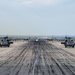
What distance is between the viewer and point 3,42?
216 feet

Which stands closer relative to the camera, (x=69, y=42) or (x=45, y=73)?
(x=45, y=73)

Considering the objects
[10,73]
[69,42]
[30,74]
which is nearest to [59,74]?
[30,74]

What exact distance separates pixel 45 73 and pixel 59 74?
38.3 inches

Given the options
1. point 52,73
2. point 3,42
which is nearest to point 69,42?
A: point 3,42

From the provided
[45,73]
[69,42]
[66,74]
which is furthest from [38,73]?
[69,42]

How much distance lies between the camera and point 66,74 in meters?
17.9

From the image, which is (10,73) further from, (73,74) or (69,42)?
(69,42)

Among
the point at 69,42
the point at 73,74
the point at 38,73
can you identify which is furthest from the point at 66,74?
the point at 69,42

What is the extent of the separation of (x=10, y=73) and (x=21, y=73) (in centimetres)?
66

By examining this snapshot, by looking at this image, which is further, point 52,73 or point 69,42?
point 69,42

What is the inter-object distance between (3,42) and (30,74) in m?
48.6

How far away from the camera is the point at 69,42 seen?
63688 millimetres

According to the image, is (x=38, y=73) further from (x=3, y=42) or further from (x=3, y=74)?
Result: (x=3, y=42)

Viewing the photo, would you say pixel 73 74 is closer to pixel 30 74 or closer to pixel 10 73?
pixel 30 74
